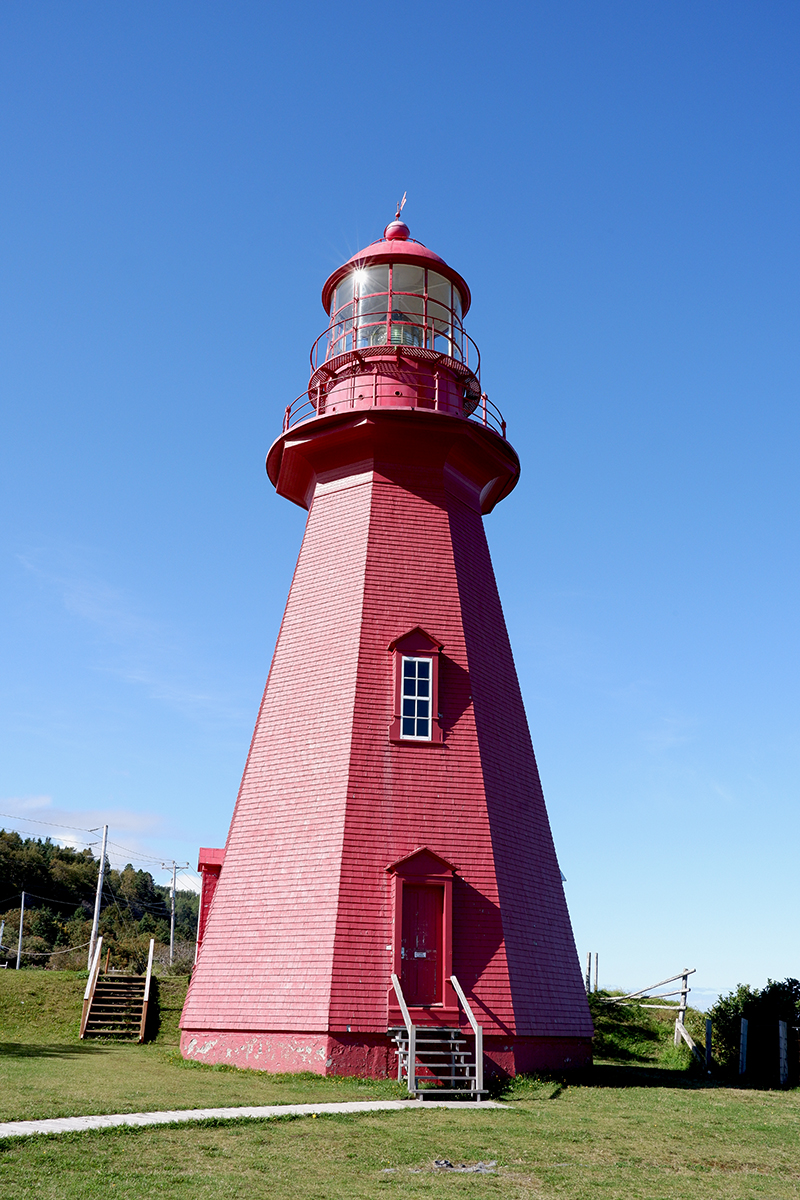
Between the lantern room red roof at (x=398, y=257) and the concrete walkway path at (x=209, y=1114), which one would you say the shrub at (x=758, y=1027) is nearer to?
the concrete walkway path at (x=209, y=1114)

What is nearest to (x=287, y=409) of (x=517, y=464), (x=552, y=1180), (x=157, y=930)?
(x=517, y=464)

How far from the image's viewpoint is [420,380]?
1961 centimetres

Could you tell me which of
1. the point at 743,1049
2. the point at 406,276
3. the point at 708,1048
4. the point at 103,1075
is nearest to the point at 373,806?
the point at 103,1075

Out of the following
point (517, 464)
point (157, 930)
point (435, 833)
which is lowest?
point (157, 930)

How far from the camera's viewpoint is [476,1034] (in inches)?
557

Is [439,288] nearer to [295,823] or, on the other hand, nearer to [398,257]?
[398,257]

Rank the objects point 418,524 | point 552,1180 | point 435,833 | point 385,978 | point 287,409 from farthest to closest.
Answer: point 287,409 < point 418,524 < point 435,833 < point 385,978 < point 552,1180

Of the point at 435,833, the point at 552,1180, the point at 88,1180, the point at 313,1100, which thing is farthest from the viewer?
the point at 435,833

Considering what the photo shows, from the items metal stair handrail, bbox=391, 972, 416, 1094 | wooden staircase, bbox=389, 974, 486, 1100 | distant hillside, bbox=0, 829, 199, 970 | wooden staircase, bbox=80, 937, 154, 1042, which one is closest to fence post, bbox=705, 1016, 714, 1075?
wooden staircase, bbox=389, 974, 486, 1100

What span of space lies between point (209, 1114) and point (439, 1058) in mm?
5262

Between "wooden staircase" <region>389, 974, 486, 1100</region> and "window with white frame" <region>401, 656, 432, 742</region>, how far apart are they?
13.0 ft

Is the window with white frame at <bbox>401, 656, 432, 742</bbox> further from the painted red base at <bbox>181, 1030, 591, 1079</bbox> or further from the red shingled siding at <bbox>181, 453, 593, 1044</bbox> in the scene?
the painted red base at <bbox>181, 1030, 591, 1079</bbox>

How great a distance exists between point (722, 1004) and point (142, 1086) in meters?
14.4

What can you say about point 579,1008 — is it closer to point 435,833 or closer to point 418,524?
point 435,833
